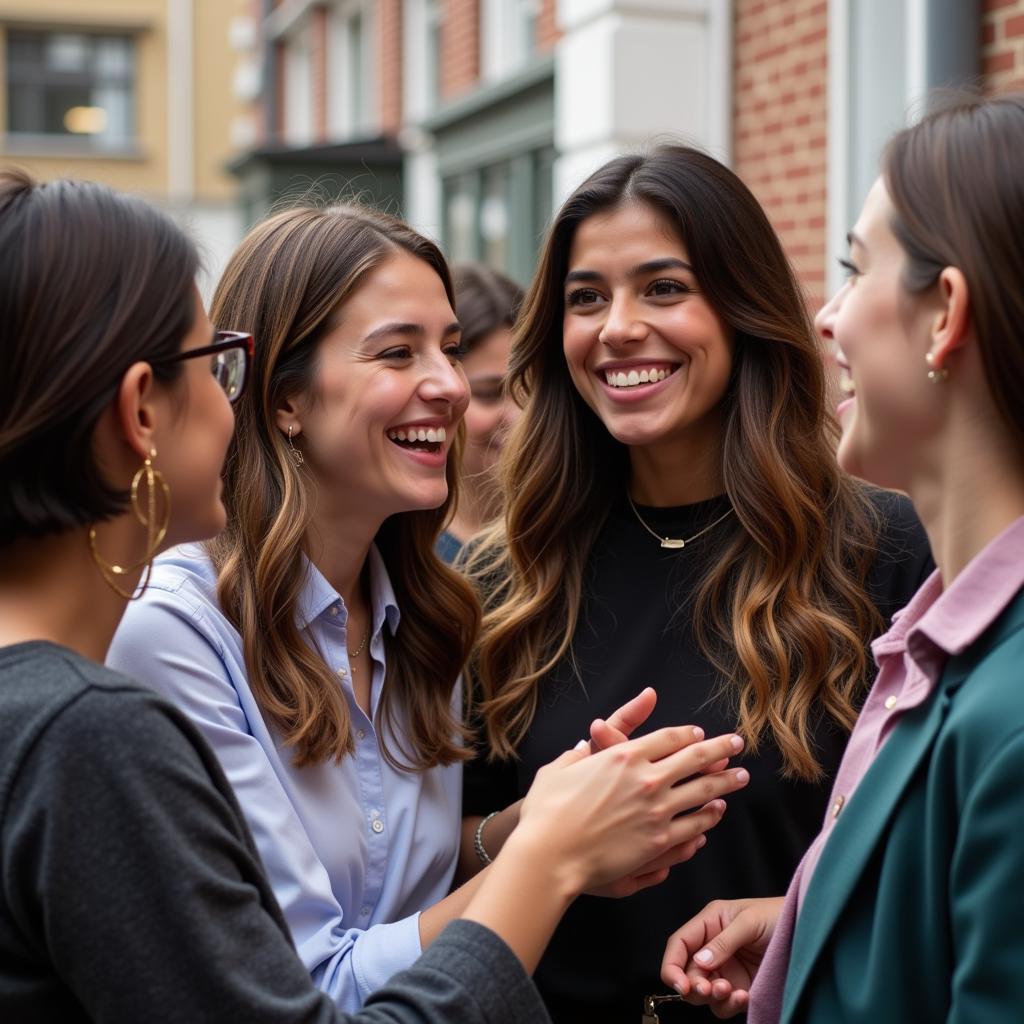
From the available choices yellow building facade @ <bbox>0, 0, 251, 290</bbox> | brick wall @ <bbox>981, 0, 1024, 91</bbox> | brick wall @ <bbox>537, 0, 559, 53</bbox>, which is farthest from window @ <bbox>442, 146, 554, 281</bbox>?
yellow building facade @ <bbox>0, 0, 251, 290</bbox>

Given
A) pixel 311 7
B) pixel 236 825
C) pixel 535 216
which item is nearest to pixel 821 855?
pixel 236 825

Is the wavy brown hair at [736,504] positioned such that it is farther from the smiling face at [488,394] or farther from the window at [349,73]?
the window at [349,73]

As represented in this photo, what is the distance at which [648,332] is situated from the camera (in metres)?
2.60

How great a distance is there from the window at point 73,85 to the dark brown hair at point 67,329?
2800 cm

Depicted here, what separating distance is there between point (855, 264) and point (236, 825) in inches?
38.7

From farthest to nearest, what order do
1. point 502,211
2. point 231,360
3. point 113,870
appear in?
point 502,211
point 231,360
point 113,870

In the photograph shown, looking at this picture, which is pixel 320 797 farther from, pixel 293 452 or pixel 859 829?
pixel 859 829

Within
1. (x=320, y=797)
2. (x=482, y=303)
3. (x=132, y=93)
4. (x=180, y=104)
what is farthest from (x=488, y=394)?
(x=132, y=93)

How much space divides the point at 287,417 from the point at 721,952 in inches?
46.6

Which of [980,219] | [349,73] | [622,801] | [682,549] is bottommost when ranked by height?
[622,801]

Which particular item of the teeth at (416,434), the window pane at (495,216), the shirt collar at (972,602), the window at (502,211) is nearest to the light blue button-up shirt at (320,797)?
the teeth at (416,434)

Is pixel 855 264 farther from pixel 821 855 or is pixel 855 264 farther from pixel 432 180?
pixel 432 180

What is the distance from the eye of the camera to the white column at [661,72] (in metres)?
6.11

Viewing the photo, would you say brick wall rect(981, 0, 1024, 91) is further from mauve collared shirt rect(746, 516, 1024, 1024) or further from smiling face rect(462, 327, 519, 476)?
mauve collared shirt rect(746, 516, 1024, 1024)
